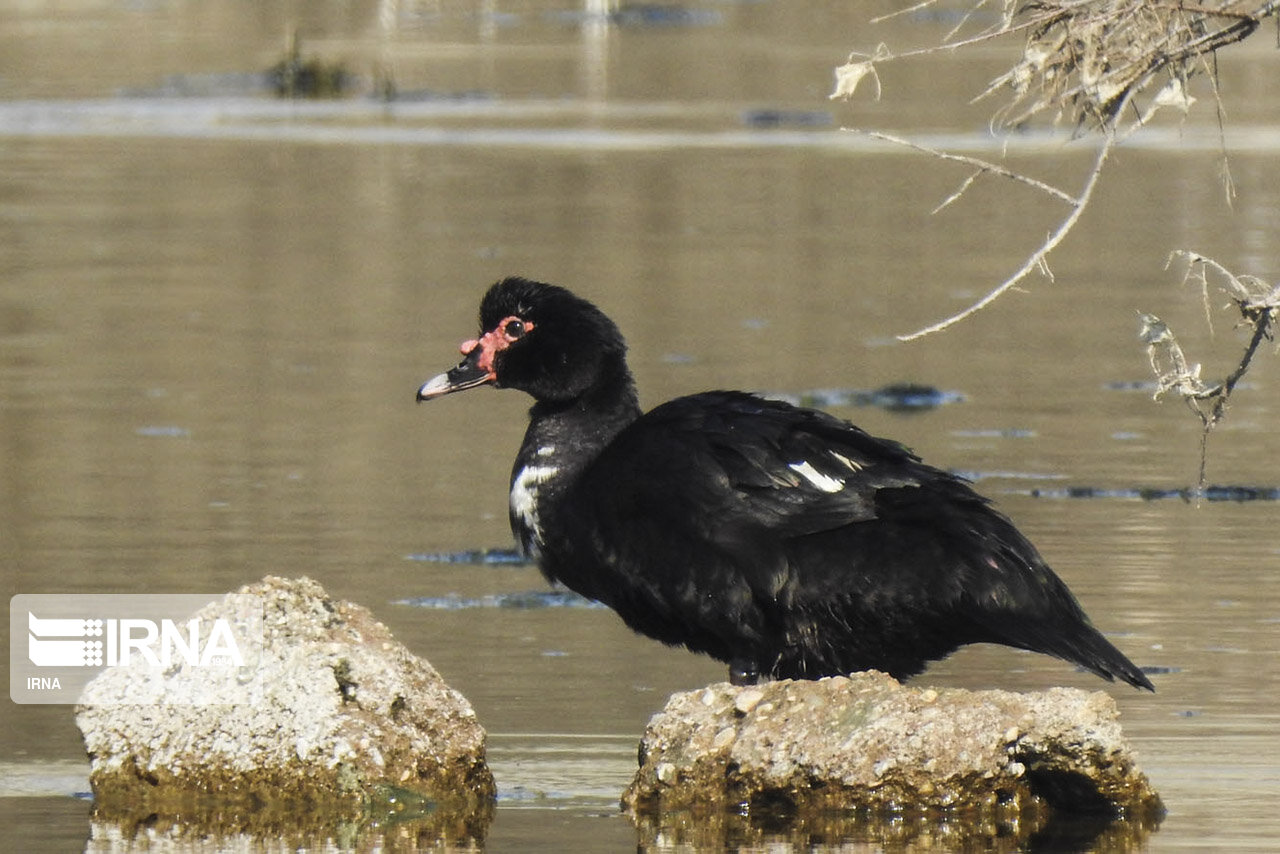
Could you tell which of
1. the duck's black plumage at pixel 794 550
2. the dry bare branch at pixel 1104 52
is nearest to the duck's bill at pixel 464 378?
the duck's black plumage at pixel 794 550

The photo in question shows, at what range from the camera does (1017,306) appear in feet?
55.0

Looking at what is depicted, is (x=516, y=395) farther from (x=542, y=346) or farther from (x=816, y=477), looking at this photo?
(x=816, y=477)

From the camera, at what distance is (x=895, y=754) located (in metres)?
6.81

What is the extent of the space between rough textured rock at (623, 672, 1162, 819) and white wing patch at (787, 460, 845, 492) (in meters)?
0.65

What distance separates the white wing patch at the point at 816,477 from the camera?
743cm

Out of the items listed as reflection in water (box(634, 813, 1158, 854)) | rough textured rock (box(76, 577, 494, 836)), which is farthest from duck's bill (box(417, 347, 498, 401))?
reflection in water (box(634, 813, 1158, 854))

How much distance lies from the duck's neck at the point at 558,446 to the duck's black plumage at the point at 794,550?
1.4 inches

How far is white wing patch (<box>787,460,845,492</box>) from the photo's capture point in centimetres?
743

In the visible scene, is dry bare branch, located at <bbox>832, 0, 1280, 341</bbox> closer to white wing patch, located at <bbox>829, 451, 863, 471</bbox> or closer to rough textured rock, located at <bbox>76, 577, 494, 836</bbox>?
white wing patch, located at <bbox>829, 451, 863, 471</bbox>

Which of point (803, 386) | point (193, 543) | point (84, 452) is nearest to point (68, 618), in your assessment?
point (193, 543)

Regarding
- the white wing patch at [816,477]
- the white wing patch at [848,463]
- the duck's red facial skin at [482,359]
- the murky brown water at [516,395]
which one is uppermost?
the duck's red facial skin at [482,359]

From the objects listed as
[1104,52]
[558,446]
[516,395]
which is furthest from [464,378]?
[516,395]

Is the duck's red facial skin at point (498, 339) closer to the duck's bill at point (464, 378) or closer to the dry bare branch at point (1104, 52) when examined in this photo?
the duck's bill at point (464, 378)

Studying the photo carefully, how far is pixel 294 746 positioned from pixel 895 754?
143cm
